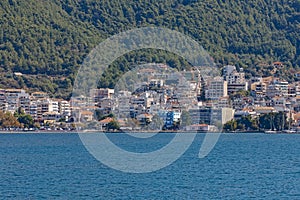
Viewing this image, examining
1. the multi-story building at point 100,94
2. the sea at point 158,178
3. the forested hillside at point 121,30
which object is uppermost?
the forested hillside at point 121,30

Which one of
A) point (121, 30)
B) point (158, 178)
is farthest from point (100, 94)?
point (158, 178)

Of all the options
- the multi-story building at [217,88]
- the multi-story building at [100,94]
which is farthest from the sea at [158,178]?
the multi-story building at [217,88]

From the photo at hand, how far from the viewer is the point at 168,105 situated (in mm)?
89750

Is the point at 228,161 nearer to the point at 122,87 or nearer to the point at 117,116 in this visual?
the point at 117,116

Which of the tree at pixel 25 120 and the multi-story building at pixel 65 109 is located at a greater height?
the multi-story building at pixel 65 109

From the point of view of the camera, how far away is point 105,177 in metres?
33.5

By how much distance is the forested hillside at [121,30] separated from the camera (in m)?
105

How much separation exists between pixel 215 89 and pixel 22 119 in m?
18.5

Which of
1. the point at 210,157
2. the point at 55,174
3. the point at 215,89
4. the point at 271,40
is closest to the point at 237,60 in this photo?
the point at 271,40

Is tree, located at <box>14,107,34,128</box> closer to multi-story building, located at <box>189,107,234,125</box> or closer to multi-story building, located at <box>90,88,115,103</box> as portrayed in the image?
multi-story building, located at <box>90,88,115,103</box>

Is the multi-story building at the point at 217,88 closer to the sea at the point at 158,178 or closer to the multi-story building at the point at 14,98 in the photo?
the multi-story building at the point at 14,98

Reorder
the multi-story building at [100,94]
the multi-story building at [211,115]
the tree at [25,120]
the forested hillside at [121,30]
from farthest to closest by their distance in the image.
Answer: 1. the forested hillside at [121,30]
2. the multi-story building at [100,94]
3. the tree at [25,120]
4. the multi-story building at [211,115]

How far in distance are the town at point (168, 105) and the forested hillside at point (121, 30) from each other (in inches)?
206

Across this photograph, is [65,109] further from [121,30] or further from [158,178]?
[158,178]
